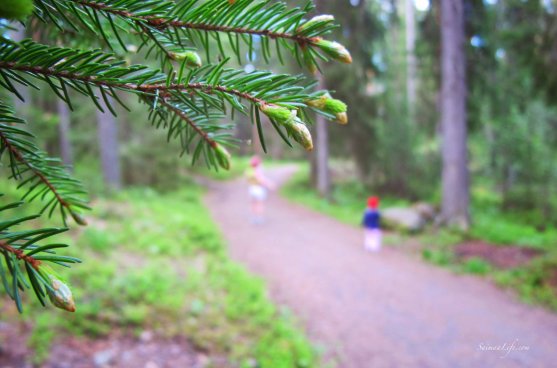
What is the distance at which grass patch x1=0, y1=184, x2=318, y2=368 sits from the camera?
407 centimetres

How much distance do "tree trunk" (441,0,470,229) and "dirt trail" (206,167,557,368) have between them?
2696 millimetres

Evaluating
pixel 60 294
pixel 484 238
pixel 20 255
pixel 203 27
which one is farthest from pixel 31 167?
pixel 484 238

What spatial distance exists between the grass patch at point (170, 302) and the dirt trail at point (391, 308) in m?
0.63

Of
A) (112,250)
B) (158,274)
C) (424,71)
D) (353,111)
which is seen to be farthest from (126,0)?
(353,111)

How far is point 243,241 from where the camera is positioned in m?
9.53

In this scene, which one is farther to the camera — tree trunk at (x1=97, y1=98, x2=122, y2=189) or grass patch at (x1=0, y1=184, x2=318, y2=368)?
tree trunk at (x1=97, y1=98, x2=122, y2=189)

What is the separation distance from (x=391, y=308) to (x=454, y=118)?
627 centimetres

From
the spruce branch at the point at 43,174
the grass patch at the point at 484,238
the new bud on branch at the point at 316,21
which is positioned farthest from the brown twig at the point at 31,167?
the grass patch at the point at 484,238

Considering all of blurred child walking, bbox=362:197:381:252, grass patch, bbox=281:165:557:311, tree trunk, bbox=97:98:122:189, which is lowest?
grass patch, bbox=281:165:557:311

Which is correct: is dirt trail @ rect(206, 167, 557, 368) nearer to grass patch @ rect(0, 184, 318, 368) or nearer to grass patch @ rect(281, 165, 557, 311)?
grass patch @ rect(281, 165, 557, 311)

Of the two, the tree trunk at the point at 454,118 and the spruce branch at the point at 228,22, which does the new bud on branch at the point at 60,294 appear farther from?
the tree trunk at the point at 454,118

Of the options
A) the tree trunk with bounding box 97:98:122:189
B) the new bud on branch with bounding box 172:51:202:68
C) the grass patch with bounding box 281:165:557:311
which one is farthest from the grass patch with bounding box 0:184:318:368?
the tree trunk with bounding box 97:98:122:189

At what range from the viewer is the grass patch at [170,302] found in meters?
4.07

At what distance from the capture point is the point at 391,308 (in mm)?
5984
